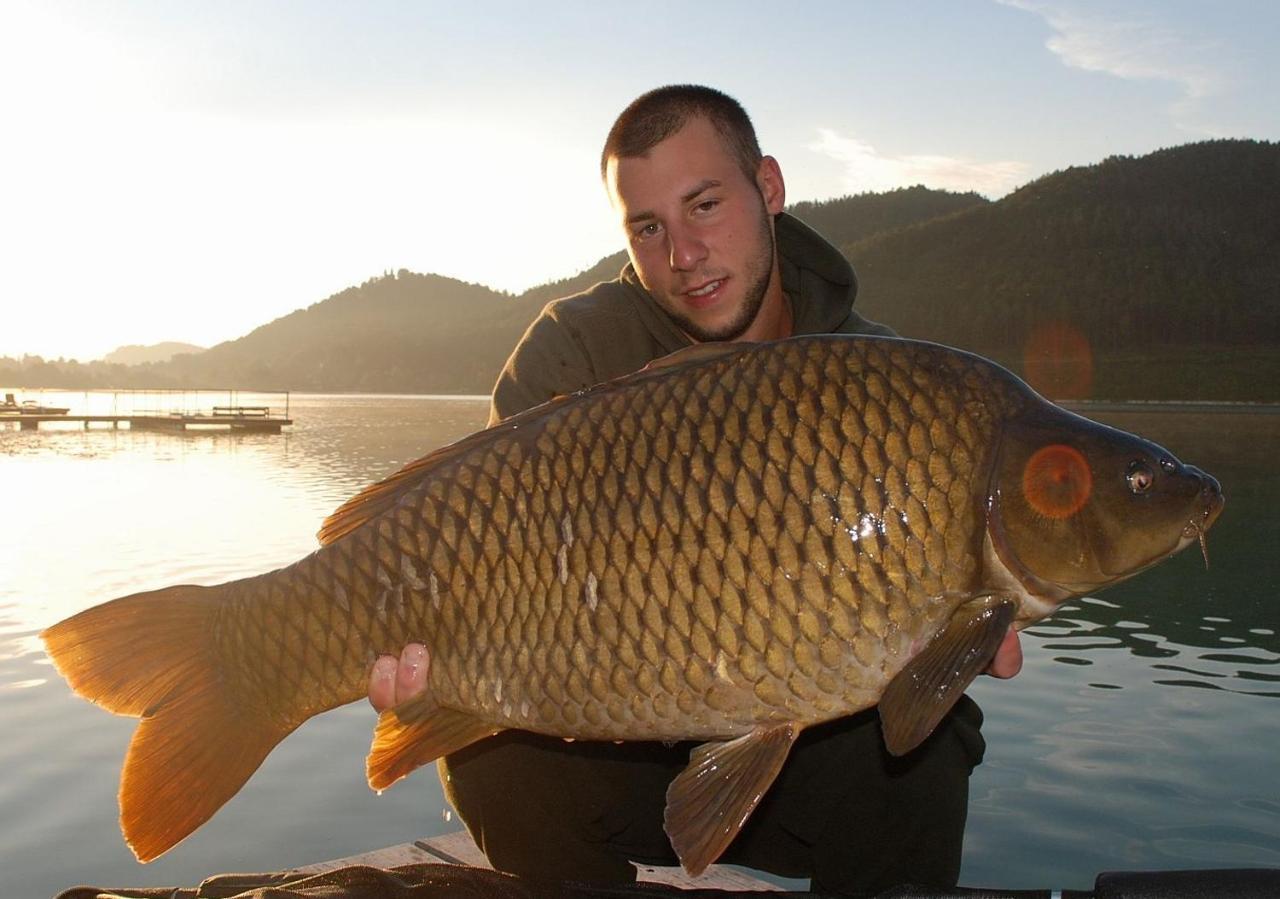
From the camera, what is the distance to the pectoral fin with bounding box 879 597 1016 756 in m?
1.59

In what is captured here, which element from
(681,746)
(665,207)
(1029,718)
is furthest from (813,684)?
(1029,718)

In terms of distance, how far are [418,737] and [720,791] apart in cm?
49

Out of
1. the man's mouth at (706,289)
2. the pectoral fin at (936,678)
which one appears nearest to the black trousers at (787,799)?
the pectoral fin at (936,678)

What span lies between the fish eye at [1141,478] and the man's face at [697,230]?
3.84ft

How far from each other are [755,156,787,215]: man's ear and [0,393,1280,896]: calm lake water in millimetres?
1753

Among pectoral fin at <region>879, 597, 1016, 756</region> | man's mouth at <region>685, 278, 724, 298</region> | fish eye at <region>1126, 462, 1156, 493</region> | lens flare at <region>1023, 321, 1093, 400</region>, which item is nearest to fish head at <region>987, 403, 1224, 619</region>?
fish eye at <region>1126, 462, 1156, 493</region>

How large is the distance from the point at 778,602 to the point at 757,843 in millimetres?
1215

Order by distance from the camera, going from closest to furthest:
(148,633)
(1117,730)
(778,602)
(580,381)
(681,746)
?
(778,602) → (148,633) → (681,746) → (580,381) → (1117,730)

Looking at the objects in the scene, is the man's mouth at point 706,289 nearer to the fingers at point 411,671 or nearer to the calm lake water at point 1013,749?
the fingers at point 411,671

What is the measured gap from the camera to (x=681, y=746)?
2.52m

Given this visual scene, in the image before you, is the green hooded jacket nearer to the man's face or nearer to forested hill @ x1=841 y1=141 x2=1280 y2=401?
the man's face

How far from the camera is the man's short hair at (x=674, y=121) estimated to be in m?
2.62

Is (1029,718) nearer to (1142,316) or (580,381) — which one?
(580,381)

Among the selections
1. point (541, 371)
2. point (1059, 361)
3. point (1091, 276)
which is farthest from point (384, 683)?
point (1091, 276)
